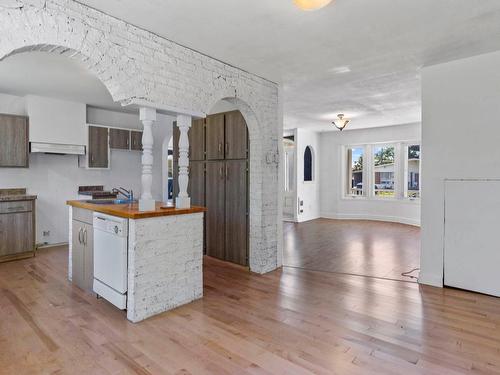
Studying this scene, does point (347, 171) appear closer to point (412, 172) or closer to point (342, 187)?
point (342, 187)

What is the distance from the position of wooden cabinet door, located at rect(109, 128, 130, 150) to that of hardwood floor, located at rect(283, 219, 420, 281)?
390cm

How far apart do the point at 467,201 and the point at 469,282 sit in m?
0.94

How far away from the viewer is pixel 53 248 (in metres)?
5.67

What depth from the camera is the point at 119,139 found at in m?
6.38

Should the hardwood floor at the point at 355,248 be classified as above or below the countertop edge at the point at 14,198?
below

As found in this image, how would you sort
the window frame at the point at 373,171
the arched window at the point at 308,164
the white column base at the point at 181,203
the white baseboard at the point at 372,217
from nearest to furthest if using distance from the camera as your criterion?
the white column base at the point at 181,203 → the white baseboard at the point at 372,217 → the window frame at the point at 373,171 → the arched window at the point at 308,164

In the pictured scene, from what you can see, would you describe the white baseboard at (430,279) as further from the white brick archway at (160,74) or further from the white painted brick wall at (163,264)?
the white painted brick wall at (163,264)

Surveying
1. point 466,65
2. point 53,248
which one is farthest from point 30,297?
point 466,65

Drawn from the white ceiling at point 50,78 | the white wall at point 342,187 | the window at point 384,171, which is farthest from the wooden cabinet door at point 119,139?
the window at point 384,171

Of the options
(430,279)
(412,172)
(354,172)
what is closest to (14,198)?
(430,279)

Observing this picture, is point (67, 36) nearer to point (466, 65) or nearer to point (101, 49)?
point (101, 49)

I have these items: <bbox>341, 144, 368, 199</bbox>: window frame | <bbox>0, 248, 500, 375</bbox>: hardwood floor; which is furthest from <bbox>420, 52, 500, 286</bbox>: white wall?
<bbox>341, 144, 368, 199</bbox>: window frame

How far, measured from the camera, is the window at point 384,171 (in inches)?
348

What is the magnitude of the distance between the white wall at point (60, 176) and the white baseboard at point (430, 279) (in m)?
5.76
